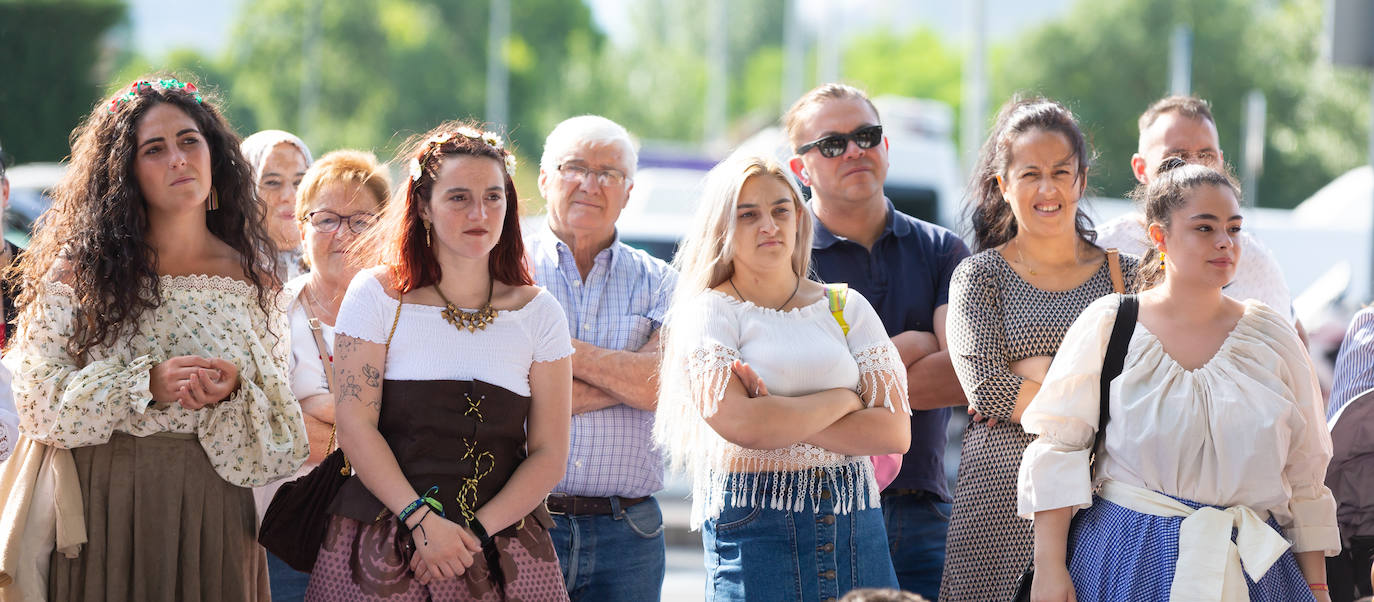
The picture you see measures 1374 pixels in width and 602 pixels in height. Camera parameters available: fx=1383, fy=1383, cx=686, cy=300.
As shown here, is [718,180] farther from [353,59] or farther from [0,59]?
[353,59]

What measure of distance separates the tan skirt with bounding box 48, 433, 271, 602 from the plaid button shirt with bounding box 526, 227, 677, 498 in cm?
104

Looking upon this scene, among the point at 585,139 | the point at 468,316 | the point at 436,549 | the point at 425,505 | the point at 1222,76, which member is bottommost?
the point at 436,549

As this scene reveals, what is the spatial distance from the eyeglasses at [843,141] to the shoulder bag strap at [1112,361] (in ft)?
4.32

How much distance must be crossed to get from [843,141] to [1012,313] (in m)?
0.92

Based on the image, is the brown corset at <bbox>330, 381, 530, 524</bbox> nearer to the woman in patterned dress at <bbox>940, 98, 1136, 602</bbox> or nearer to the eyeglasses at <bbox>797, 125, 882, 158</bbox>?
the woman in patterned dress at <bbox>940, 98, 1136, 602</bbox>

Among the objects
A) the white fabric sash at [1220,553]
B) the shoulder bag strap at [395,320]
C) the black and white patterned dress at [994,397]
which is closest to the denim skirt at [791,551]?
the black and white patterned dress at [994,397]

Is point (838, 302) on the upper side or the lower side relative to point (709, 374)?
upper

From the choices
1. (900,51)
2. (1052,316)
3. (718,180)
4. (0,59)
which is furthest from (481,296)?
(900,51)

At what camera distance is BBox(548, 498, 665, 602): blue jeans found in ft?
13.5

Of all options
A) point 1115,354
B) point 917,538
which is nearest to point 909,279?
point 917,538

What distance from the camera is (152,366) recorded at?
3.56 meters

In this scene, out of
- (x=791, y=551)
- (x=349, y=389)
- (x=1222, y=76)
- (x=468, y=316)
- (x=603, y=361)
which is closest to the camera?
(x=349, y=389)

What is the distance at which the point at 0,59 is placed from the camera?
23344mm

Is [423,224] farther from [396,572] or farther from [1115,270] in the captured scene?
[1115,270]
